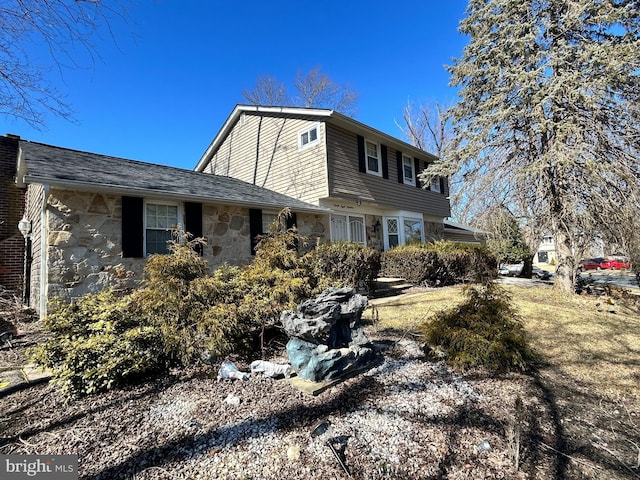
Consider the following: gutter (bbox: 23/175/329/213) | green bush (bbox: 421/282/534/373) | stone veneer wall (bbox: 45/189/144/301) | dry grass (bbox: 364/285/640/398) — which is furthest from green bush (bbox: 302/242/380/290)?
stone veneer wall (bbox: 45/189/144/301)

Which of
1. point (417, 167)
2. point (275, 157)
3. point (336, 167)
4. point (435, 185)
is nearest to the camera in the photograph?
point (336, 167)

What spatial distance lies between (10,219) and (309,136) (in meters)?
9.26

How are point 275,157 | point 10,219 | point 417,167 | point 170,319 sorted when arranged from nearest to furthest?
1. point 170,319
2. point 10,219
3. point 275,157
4. point 417,167

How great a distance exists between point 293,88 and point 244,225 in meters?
17.3

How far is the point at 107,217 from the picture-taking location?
6.31 m

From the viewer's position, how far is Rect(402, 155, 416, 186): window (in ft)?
46.0

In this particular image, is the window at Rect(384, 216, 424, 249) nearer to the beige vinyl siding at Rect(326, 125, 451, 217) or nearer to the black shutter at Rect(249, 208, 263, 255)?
the beige vinyl siding at Rect(326, 125, 451, 217)

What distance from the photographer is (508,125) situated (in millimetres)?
8609

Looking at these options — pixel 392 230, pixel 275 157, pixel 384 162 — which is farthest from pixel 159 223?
pixel 392 230

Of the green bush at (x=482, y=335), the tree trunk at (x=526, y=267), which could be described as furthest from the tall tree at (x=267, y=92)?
the green bush at (x=482, y=335)

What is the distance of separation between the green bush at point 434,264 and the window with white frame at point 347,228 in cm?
185

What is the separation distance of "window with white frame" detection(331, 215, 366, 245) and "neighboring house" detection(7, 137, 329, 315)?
253cm

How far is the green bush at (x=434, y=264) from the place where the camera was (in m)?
9.46

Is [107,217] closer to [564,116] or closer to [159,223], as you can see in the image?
[159,223]
